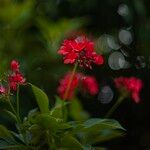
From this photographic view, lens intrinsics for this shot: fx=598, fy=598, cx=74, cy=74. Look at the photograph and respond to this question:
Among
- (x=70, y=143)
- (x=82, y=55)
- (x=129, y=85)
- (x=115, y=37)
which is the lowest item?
(x=70, y=143)

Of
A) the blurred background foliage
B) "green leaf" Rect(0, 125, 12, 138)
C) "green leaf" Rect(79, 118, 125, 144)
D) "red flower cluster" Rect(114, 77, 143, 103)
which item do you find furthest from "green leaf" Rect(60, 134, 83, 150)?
the blurred background foliage

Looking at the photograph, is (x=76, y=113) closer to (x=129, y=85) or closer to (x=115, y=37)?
(x=129, y=85)

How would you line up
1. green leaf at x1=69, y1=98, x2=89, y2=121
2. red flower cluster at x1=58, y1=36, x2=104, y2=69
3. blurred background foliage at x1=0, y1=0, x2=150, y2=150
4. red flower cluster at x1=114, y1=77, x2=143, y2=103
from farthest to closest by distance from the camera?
blurred background foliage at x1=0, y1=0, x2=150, y2=150 < green leaf at x1=69, y1=98, x2=89, y2=121 < red flower cluster at x1=114, y1=77, x2=143, y2=103 < red flower cluster at x1=58, y1=36, x2=104, y2=69

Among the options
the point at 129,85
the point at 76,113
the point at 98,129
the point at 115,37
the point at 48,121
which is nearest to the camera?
the point at 48,121

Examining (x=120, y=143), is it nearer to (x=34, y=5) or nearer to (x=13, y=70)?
(x=34, y=5)

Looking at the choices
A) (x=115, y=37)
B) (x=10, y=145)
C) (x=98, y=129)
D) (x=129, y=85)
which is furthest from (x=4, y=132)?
(x=115, y=37)

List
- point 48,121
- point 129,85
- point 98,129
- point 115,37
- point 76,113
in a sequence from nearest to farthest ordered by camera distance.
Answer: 1. point 48,121
2. point 98,129
3. point 129,85
4. point 76,113
5. point 115,37

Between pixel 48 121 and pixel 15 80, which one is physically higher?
pixel 15 80

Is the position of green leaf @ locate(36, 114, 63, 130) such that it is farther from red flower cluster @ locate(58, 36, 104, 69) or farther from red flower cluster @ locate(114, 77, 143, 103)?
red flower cluster @ locate(114, 77, 143, 103)

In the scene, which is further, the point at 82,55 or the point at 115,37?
the point at 115,37
